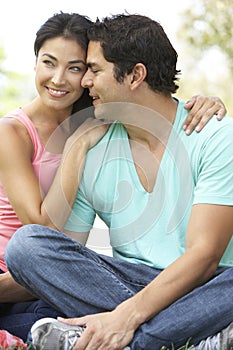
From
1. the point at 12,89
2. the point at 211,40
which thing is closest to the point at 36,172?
the point at 211,40

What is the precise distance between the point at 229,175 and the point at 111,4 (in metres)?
7.89

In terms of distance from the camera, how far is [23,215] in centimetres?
300

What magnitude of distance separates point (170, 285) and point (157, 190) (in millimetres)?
483

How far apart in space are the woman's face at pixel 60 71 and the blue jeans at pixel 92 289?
640 mm

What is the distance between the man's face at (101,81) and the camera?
304cm

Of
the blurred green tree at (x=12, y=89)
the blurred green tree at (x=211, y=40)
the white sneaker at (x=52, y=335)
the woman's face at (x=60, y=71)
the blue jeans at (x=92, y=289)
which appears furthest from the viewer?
the blurred green tree at (x=12, y=89)

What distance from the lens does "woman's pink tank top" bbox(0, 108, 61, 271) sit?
122 inches

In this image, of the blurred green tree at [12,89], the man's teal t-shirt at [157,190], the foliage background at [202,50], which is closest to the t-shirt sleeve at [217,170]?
the man's teal t-shirt at [157,190]

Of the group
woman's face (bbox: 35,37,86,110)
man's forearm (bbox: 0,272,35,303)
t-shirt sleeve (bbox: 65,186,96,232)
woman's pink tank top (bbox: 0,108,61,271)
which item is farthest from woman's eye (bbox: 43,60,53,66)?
man's forearm (bbox: 0,272,35,303)

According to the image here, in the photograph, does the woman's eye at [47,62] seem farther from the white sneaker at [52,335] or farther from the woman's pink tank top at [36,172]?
the white sneaker at [52,335]

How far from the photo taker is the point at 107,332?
2.58 meters

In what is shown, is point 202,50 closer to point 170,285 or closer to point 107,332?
point 170,285

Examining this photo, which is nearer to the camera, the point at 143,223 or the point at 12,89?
the point at 143,223

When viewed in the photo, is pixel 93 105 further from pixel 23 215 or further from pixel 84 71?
pixel 23 215
